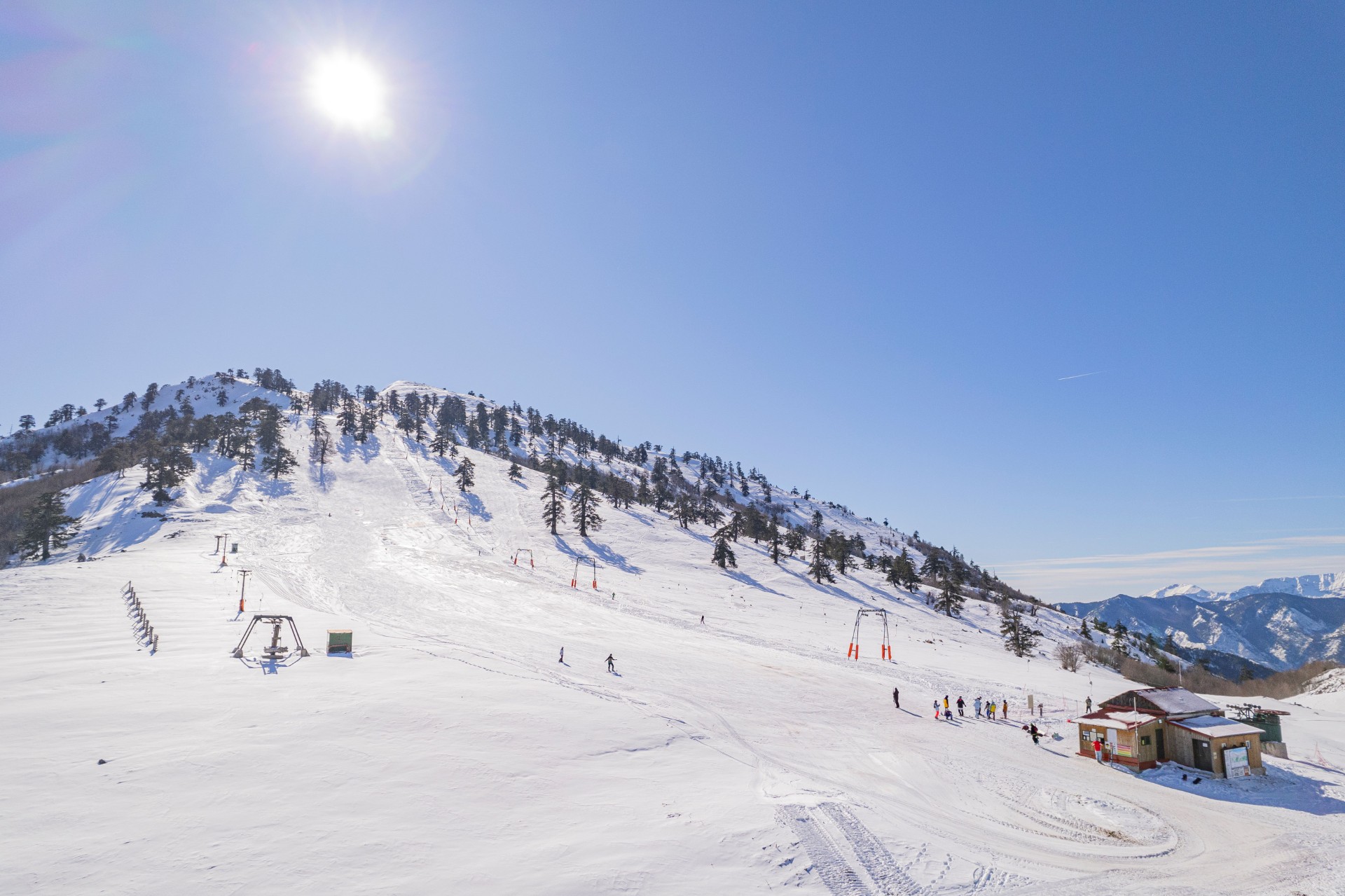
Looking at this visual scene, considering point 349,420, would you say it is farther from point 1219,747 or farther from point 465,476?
point 1219,747

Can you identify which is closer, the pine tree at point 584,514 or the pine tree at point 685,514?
the pine tree at point 584,514

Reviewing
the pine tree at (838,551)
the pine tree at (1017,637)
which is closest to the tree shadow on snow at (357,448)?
the pine tree at (838,551)

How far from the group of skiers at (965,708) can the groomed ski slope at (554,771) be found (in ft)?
2.48

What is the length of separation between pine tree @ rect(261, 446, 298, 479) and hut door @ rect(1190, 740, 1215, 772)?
11826 centimetres

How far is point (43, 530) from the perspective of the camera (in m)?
60.8

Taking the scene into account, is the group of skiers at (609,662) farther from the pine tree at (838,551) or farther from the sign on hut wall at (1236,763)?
the pine tree at (838,551)

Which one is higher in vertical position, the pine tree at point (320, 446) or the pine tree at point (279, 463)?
the pine tree at point (320, 446)

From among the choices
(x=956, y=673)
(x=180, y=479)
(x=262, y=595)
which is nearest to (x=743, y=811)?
(x=956, y=673)

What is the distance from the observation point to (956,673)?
41.4m

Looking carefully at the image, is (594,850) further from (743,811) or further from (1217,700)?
(1217,700)

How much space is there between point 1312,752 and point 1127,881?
2495 cm

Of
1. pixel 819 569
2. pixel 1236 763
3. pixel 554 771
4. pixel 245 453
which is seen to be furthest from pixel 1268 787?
pixel 245 453

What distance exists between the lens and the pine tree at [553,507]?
87000 millimetres

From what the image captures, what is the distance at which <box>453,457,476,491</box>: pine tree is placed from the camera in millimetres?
103438
